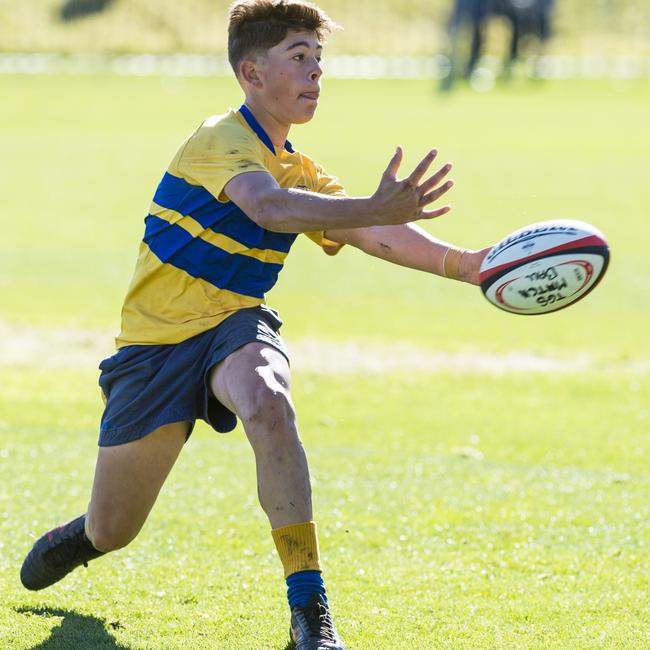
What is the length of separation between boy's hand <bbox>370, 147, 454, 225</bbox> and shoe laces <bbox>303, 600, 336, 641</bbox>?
1306mm

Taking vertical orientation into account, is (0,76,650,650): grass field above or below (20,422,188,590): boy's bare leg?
below

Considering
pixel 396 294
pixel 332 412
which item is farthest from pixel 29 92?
pixel 332 412

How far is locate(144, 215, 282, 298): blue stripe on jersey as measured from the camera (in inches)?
185

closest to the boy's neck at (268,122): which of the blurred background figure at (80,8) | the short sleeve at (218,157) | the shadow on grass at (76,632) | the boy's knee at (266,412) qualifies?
the short sleeve at (218,157)

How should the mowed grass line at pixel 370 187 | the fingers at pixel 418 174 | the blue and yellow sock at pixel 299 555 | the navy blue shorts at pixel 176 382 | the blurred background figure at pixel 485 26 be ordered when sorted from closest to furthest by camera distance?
the fingers at pixel 418 174
the blue and yellow sock at pixel 299 555
the navy blue shorts at pixel 176 382
the mowed grass line at pixel 370 187
the blurred background figure at pixel 485 26

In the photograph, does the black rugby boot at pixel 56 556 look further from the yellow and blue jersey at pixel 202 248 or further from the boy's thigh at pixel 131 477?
the yellow and blue jersey at pixel 202 248

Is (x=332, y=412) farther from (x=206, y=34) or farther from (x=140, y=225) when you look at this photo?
(x=206, y=34)

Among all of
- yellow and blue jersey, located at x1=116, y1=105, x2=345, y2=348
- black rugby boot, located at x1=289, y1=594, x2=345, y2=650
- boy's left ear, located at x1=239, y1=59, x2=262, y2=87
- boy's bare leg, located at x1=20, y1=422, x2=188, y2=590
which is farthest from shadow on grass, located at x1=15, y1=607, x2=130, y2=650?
boy's left ear, located at x1=239, y1=59, x2=262, y2=87

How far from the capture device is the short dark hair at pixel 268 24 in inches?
188

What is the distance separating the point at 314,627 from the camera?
165 inches

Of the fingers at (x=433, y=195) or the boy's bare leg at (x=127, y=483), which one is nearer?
the fingers at (x=433, y=195)

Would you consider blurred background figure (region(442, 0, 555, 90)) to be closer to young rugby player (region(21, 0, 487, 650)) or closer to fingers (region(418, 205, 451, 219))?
young rugby player (region(21, 0, 487, 650))

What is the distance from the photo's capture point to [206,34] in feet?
126

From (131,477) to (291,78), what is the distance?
1.62 metres
